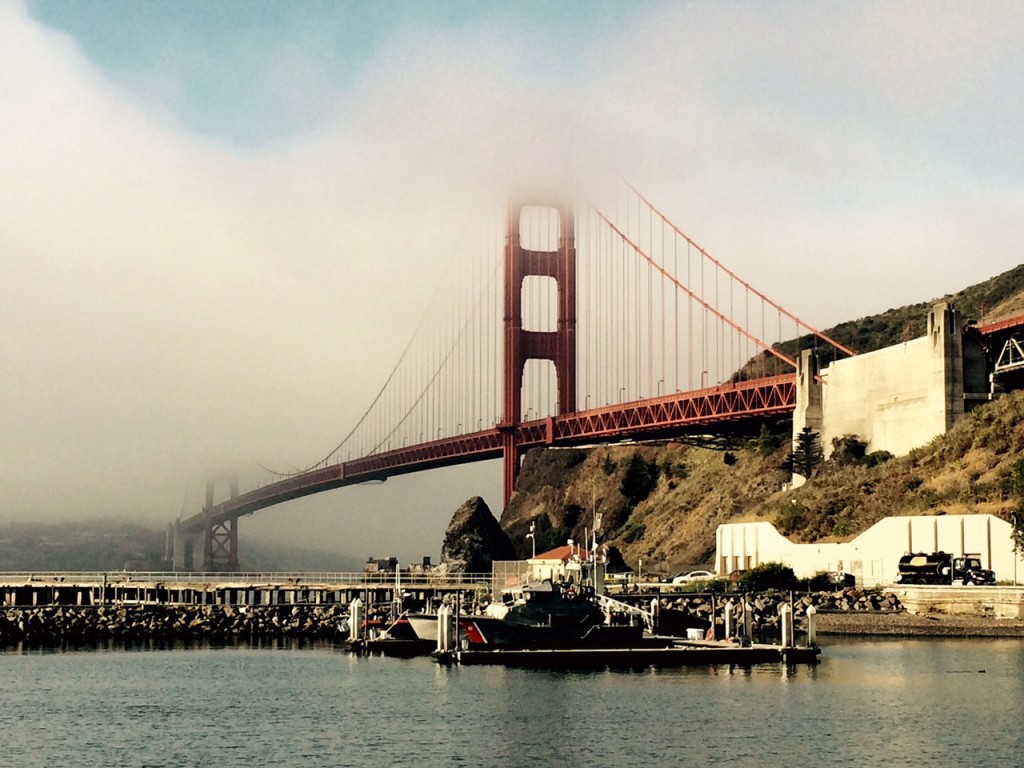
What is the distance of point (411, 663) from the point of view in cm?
7506

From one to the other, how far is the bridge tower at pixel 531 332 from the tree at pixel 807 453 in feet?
129

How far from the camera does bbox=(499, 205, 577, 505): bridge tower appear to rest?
162m

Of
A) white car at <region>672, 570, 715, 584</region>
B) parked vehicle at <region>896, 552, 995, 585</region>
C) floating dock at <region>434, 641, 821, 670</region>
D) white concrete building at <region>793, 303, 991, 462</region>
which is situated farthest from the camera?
white concrete building at <region>793, 303, 991, 462</region>

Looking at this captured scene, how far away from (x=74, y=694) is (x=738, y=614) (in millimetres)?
43833

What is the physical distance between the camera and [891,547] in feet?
326

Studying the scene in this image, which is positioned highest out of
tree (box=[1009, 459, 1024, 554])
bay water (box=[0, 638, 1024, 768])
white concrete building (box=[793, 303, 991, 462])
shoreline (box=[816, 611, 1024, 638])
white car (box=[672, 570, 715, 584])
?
white concrete building (box=[793, 303, 991, 462])

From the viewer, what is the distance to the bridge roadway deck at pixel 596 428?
429 feet

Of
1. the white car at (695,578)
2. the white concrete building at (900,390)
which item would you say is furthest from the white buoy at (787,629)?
the white concrete building at (900,390)

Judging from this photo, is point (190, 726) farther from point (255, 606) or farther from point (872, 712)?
point (255, 606)

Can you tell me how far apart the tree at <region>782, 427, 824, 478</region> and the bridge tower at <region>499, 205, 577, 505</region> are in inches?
1551

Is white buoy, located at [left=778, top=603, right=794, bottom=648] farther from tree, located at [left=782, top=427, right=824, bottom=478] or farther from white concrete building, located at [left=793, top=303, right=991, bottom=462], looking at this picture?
tree, located at [left=782, top=427, right=824, bottom=478]

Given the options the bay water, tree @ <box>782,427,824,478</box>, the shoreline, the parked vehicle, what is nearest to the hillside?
tree @ <box>782,427,824,478</box>

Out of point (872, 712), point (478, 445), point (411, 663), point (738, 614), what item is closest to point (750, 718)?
point (872, 712)

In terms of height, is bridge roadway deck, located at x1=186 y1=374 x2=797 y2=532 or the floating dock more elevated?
bridge roadway deck, located at x1=186 y1=374 x2=797 y2=532
